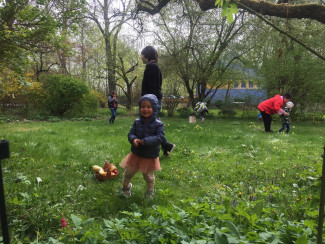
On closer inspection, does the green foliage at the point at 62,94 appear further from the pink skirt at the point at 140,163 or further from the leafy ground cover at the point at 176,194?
the pink skirt at the point at 140,163

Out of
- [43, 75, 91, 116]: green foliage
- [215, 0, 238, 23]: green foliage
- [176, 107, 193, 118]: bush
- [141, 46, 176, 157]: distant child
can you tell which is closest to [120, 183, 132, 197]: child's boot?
[141, 46, 176, 157]: distant child

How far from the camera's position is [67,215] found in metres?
2.37

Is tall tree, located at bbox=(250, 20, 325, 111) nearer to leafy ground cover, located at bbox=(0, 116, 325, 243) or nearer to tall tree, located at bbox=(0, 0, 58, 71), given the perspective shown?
leafy ground cover, located at bbox=(0, 116, 325, 243)

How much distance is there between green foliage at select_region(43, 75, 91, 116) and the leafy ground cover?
27.1 feet

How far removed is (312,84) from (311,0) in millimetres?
4548

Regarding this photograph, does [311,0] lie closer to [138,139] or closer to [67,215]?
[138,139]

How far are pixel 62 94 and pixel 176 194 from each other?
13.0 metres

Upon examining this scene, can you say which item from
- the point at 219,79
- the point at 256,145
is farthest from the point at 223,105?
the point at 256,145

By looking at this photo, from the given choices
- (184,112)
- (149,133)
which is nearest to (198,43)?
(184,112)

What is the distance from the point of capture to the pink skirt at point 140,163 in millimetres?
2966

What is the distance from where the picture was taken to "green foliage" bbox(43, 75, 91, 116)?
1397cm

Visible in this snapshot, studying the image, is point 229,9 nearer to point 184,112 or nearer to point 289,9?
point 289,9

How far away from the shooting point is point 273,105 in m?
8.73

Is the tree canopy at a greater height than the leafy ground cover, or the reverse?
the tree canopy
